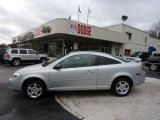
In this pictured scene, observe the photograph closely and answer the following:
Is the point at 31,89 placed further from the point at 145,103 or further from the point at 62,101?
A: the point at 145,103

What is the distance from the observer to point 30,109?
213 inches

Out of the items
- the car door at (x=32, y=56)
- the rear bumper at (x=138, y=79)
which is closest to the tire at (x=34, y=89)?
the rear bumper at (x=138, y=79)

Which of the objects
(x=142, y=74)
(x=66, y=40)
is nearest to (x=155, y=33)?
(x=66, y=40)

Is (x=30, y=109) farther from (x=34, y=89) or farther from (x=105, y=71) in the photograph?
(x=105, y=71)

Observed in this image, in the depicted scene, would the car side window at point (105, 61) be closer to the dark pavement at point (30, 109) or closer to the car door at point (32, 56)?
the dark pavement at point (30, 109)

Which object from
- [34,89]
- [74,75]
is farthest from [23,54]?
[74,75]

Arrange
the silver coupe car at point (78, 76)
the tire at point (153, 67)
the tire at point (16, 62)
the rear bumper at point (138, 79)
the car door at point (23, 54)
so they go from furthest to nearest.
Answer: the car door at point (23, 54), the tire at point (16, 62), the tire at point (153, 67), the rear bumper at point (138, 79), the silver coupe car at point (78, 76)

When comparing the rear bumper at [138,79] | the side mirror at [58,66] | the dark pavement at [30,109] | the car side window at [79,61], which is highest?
the car side window at [79,61]

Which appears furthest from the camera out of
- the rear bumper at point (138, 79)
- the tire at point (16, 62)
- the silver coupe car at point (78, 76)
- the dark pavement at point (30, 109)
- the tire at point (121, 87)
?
the tire at point (16, 62)

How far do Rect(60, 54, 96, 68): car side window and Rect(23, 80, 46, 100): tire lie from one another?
0.99 meters

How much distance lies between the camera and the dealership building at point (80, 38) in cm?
2017

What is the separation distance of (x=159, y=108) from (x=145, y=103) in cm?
51

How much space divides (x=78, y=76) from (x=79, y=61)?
0.52m

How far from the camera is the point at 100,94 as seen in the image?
6824 mm
